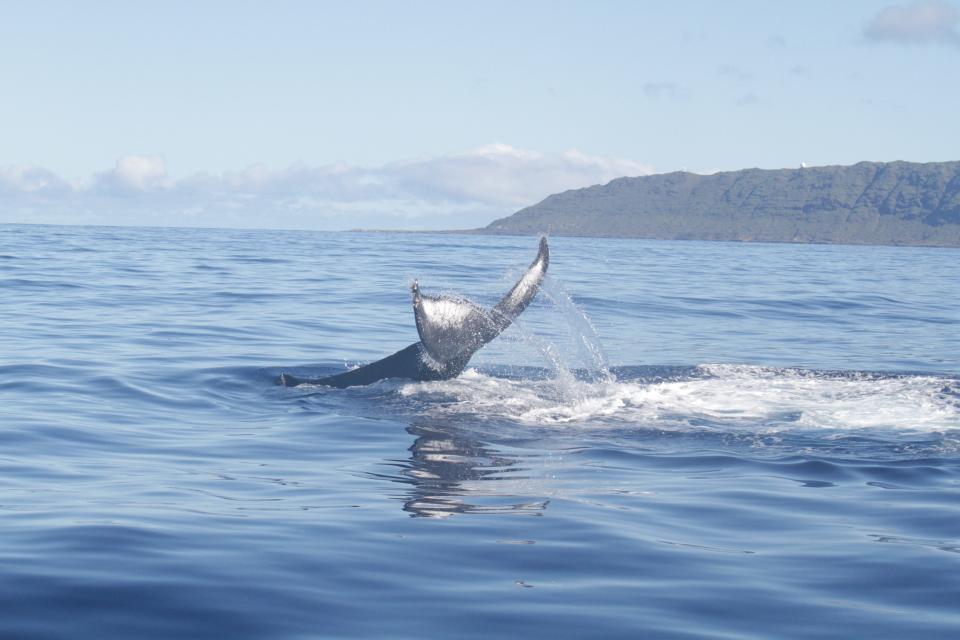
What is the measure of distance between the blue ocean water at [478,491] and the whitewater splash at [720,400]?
53mm

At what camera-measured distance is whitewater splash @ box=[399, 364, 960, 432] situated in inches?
413

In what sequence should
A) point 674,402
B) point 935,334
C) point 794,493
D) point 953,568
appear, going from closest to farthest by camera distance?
point 953,568, point 794,493, point 674,402, point 935,334

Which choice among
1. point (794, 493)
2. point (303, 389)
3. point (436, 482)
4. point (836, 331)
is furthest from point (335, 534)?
point (836, 331)

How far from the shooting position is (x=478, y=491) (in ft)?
24.9

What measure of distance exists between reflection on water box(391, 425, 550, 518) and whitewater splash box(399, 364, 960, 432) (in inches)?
55.4

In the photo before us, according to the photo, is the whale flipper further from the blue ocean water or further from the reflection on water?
the reflection on water

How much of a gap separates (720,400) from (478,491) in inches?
188


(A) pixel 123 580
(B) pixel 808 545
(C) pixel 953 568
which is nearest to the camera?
(A) pixel 123 580

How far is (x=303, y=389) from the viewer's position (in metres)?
12.2

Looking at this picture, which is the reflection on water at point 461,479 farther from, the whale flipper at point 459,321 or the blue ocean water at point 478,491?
the whale flipper at point 459,321

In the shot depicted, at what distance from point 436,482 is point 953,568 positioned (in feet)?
11.3

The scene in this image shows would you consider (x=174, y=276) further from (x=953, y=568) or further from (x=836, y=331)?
(x=953, y=568)

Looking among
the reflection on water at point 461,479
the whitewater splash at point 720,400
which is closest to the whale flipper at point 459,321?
the whitewater splash at point 720,400

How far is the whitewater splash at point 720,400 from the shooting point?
1049cm
